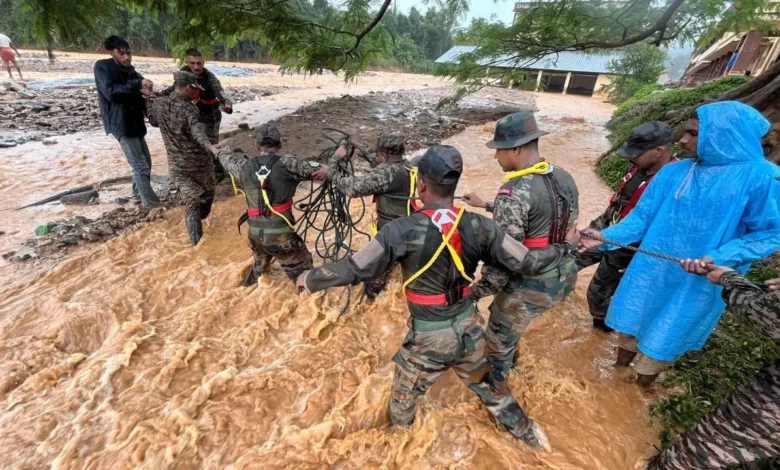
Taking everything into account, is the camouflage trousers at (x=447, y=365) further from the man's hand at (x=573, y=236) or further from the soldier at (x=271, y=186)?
the soldier at (x=271, y=186)

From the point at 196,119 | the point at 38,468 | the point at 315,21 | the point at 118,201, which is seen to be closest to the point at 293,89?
the point at 315,21

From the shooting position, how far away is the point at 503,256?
1.94 m

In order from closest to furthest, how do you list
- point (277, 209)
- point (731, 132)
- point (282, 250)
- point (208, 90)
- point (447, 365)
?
point (731, 132), point (447, 365), point (277, 209), point (282, 250), point (208, 90)

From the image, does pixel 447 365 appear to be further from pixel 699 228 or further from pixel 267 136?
pixel 267 136

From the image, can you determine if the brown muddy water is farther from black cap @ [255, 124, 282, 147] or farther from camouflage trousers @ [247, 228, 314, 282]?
black cap @ [255, 124, 282, 147]

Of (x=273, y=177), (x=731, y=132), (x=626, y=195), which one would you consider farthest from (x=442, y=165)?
(x=626, y=195)

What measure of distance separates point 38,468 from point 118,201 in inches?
184

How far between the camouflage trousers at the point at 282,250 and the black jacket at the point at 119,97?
2.67 m

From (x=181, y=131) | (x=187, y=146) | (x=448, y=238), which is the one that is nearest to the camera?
(x=448, y=238)

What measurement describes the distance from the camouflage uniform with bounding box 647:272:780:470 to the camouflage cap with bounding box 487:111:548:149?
1191 mm

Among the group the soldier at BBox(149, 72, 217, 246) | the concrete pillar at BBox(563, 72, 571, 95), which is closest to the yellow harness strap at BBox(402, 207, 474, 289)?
the soldier at BBox(149, 72, 217, 246)

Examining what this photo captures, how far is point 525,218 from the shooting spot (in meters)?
2.22

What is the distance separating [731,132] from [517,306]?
61.0 inches

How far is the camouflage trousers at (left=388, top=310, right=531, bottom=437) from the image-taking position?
216 centimetres
